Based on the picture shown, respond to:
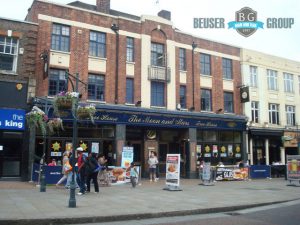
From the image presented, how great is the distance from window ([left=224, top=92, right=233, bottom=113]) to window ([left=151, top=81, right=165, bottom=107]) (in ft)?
20.6

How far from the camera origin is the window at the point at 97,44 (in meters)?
23.6

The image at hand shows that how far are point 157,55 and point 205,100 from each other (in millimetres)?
5419

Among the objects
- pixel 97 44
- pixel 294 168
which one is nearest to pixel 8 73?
pixel 97 44

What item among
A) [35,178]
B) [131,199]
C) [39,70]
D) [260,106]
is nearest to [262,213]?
[131,199]

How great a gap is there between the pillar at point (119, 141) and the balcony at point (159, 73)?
4.41 m

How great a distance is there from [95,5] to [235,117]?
47.2ft

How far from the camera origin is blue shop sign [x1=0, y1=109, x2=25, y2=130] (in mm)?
19750

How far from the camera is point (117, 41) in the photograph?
79.9 feet

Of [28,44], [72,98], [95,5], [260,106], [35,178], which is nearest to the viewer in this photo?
[72,98]

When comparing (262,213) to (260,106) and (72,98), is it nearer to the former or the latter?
(72,98)

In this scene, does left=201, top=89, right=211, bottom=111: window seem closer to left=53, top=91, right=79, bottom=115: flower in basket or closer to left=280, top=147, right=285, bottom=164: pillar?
left=280, top=147, right=285, bottom=164: pillar

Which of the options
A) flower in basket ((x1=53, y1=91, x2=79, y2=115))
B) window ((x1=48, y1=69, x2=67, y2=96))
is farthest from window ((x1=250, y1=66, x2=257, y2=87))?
flower in basket ((x1=53, y1=91, x2=79, y2=115))

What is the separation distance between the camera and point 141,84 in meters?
24.9


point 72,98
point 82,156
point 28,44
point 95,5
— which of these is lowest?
point 82,156
